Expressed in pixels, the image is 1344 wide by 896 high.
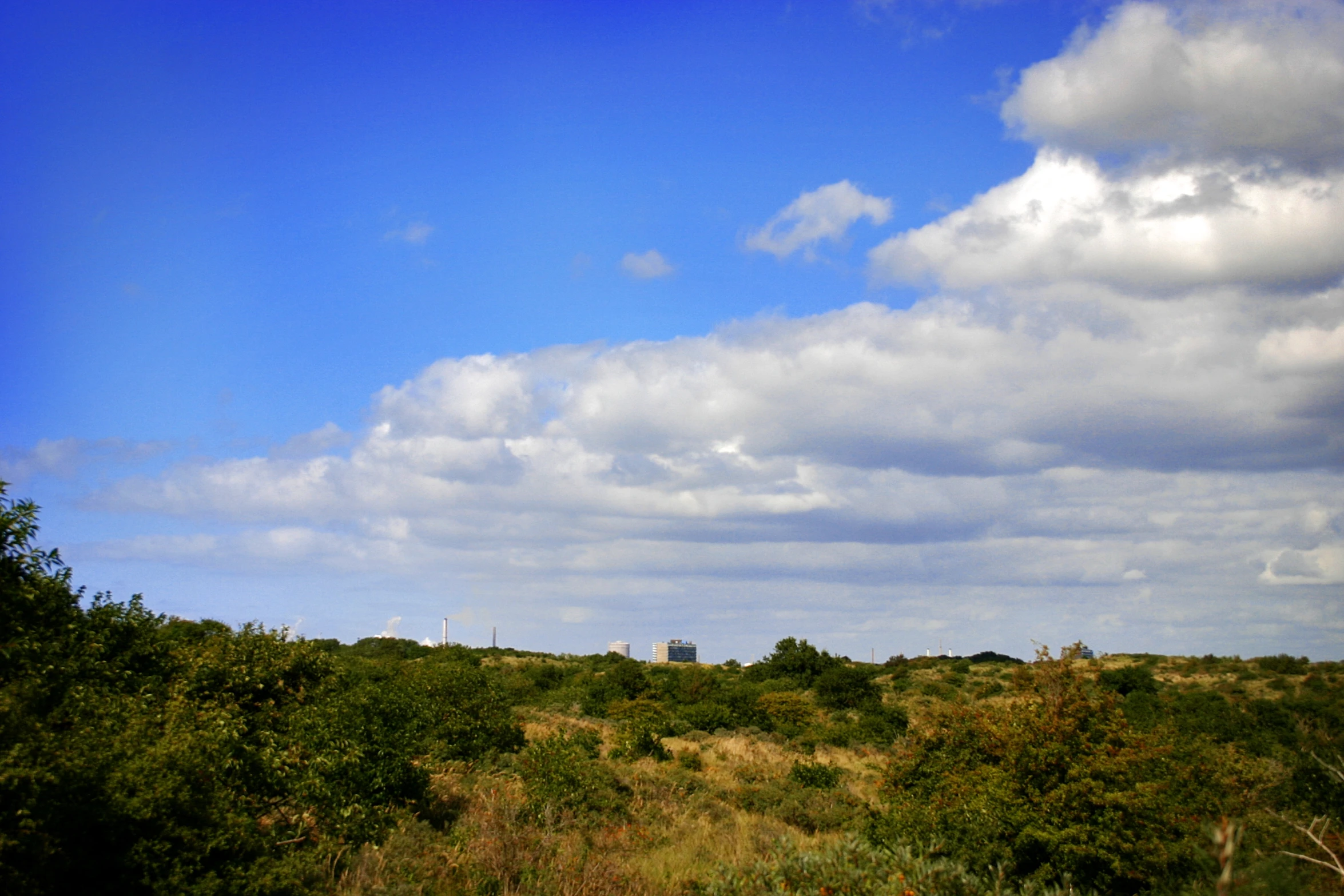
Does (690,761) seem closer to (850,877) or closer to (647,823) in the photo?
(647,823)

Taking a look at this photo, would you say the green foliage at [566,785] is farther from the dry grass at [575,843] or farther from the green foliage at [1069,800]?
the green foliage at [1069,800]

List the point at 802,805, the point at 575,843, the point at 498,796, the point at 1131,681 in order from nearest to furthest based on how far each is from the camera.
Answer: the point at 575,843 < the point at 498,796 < the point at 802,805 < the point at 1131,681

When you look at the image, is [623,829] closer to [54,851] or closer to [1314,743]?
[54,851]

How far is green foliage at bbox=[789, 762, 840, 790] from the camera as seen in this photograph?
2308 centimetres

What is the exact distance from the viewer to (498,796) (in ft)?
57.6

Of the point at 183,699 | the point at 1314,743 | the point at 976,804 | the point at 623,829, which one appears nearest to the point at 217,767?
the point at 183,699

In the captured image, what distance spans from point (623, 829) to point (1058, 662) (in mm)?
8101

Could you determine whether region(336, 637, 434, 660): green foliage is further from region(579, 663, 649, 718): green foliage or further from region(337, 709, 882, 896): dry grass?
region(337, 709, 882, 896): dry grass

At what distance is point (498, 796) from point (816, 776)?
925 cm

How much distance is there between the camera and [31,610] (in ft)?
39.9

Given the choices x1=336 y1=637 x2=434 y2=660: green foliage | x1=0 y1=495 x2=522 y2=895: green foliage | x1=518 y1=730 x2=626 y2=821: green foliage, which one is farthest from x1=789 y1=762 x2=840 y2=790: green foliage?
x1=336 y1=637 x2=434 y2=660: green foliage

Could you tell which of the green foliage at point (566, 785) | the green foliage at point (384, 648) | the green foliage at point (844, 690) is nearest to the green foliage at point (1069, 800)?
the green foliage at point (566, 785)

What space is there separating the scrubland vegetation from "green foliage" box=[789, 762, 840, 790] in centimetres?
12

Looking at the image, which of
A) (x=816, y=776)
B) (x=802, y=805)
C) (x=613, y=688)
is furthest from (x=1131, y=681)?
(x=802, y=805)
